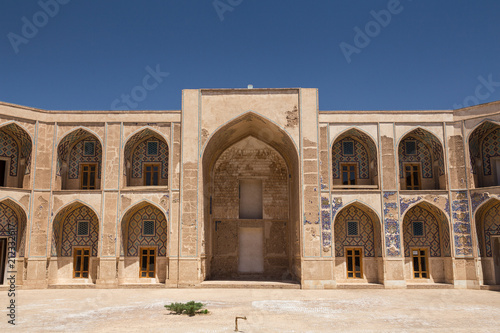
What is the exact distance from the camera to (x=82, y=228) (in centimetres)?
1848

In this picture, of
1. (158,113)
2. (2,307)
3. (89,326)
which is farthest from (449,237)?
(2,307)

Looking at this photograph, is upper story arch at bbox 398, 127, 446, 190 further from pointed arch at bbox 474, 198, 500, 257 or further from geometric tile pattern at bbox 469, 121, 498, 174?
pointed arch at bbox 474, 198, 500, 257

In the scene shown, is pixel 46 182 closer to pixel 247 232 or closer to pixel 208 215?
pixel 208 215

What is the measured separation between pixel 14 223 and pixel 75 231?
2.26 m

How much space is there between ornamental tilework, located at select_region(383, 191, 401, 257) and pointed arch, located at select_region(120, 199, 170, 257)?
8.81 metres

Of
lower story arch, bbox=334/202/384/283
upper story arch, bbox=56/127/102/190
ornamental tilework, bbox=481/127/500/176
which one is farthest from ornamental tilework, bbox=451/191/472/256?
upper story arch, bbox=56/127/102/190

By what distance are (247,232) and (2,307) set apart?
A: 35.3 feet

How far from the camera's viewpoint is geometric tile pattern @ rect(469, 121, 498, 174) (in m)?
17.7

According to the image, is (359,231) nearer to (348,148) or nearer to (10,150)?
(348,148)

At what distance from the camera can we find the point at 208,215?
64.4 feet

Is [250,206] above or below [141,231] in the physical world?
above

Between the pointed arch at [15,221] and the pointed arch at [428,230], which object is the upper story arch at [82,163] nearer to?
the pointed arch at [15,221]

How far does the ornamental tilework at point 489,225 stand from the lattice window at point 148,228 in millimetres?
12981

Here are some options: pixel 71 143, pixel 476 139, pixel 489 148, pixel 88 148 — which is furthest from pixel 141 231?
pixel 489 148
